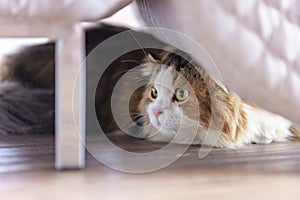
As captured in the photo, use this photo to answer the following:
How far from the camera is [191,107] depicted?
1.03 metres

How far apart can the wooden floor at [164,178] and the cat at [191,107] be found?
0.20ft

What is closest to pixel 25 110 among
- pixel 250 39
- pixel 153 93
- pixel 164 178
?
pixel 153 93

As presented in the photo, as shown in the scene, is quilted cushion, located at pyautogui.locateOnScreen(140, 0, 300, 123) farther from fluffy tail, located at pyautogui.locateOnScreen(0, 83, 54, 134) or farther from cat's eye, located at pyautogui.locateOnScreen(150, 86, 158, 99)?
fluffy tail, located at pyautogui.locateOnScreen(0, 83, 54, 134)

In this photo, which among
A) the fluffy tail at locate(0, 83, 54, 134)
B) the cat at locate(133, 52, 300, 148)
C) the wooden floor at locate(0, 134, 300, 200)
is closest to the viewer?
the wooden floor at locate(0, 134, 300, 200)

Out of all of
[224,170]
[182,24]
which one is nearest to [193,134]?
[224,170]

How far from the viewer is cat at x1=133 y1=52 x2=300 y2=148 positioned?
3.30 feet

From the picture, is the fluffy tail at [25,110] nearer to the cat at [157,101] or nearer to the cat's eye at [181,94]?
the cat at [157,101]

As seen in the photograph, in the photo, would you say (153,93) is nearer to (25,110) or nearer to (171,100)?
(171,100)

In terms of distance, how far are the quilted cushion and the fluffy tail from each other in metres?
0.47

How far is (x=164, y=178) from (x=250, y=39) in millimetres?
292

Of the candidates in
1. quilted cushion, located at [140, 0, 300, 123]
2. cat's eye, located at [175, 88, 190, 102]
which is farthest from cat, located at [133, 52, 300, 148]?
quilted cushion, located at [140, 0, 300, 123]

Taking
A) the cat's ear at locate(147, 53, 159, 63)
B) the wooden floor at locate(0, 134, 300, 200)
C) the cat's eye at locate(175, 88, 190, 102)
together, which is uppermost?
the cat's ear at locate(147, 53, 159, 63)

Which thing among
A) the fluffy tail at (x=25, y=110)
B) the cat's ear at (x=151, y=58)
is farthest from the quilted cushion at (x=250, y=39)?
the fluffy tail at (x=25, y=110)

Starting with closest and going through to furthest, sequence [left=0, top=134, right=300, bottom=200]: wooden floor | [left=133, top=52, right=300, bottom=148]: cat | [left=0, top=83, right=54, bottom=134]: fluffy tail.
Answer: [left=0, top=134, right=300, bottom=200]: wooden floor, [left=133, top=52, right=300, bottom=148]: cat, [left=0, top=83, right=54, bottom=134]: fluffy tail
